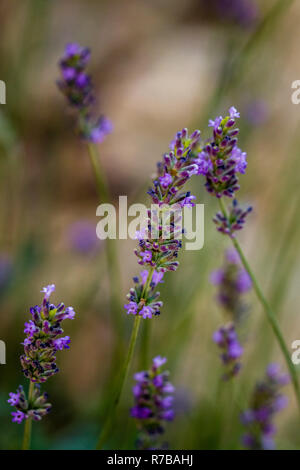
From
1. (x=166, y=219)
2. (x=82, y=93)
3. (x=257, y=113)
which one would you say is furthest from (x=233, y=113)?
(x=257, y=113)

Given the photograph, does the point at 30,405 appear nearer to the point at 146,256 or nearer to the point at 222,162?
the point at 146,256

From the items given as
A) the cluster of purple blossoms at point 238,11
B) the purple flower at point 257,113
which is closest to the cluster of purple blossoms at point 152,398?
the purple flower at point 257,113

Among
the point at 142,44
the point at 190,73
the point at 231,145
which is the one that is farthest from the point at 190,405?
the point at 142,44

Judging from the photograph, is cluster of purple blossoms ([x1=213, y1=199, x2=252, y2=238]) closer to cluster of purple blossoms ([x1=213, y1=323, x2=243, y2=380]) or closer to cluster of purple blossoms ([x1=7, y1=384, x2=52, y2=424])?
cluster of purple blossoms ([x1=213, y1=323, x2=243, y2=380])

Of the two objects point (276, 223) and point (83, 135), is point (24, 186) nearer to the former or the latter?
point (276, 223)

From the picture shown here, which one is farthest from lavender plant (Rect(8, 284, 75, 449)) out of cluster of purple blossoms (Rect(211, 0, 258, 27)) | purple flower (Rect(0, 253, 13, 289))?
cluster of purple blossoms (Rect(211, 0, 258, 27))

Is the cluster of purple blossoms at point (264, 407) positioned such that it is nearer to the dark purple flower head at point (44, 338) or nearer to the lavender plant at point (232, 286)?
the lavender plant at point (232, 286)
